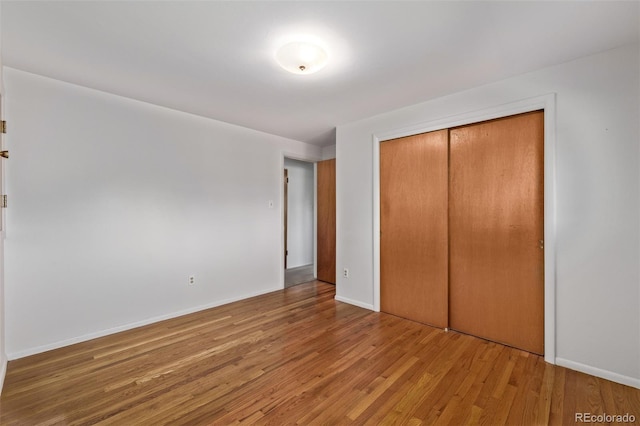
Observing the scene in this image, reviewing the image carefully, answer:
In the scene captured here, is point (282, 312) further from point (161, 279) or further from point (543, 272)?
point (543, 272)

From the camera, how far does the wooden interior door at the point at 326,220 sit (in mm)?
4680

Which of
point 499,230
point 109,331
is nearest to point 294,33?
point 499,230

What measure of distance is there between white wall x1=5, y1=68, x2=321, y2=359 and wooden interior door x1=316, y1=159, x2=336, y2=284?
1279mm

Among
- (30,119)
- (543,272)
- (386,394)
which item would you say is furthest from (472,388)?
(30,119)

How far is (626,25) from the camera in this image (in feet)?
5.74

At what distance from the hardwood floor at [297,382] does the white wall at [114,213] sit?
375 mm

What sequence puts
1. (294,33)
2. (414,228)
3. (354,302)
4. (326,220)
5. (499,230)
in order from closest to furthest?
(294,33)
(499,230)
(414,228)
(354,302)
(326,220)

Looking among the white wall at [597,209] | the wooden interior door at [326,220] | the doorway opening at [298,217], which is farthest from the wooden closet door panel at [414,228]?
the doorway opening at [298,217]

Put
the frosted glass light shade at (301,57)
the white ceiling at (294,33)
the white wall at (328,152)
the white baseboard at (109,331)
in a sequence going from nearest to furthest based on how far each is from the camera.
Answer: the white ceiling at (294,33) < the frosted glass light shade at (301,57) < the white baseboard at (109,331) < the white wall at (328,152)

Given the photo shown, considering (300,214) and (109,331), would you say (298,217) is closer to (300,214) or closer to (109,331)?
(300,214)

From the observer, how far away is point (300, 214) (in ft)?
19.7

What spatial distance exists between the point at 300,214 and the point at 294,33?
4.38 metres

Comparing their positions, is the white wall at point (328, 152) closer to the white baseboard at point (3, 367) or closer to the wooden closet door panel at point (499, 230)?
the wooden closet door panel at point (499, 230)

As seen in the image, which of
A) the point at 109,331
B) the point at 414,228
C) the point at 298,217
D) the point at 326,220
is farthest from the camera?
the point at 298,217
